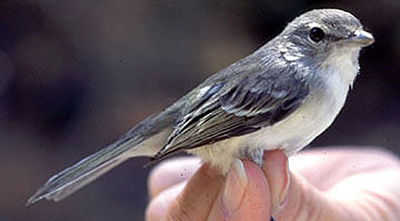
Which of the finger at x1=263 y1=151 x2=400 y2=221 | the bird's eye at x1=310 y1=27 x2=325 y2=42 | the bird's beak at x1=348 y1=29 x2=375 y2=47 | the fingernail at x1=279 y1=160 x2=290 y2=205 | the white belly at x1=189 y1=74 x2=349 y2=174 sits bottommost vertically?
the finger at x1=263 y1=151 x2=400 y2=221

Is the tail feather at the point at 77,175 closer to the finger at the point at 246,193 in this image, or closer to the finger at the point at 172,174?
the finger at the point at 246,193

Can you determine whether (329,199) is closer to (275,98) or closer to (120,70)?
(275,98)

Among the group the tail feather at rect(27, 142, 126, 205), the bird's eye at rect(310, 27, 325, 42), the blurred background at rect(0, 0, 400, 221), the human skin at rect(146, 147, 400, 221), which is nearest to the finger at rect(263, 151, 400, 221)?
the human skin at rect(146, 147, 400, 221)

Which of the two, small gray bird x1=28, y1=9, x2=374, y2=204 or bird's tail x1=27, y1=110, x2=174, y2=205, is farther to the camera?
bird's tail x1=27, y1=110, x2=174, y2=205

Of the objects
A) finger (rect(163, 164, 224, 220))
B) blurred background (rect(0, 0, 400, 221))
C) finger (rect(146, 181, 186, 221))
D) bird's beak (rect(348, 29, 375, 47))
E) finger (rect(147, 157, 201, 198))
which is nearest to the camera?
bird's beak (rect(348, 29, 375, 47))

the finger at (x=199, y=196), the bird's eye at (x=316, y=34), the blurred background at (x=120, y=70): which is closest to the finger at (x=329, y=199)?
the finger at (x=199, y=196)

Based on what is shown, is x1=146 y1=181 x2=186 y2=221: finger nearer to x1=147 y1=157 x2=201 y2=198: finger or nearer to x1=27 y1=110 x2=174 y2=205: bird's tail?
x1=147 y1=157 x2=201 y2=198: finger


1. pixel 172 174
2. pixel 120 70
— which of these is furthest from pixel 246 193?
pixel 120 70

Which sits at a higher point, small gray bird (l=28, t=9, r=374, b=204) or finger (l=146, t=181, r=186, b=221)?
small gray bird (l=28, t=9, r=374, b=204)
